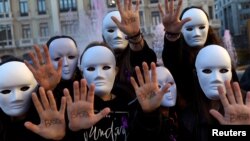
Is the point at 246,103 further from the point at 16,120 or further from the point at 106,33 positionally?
the point at 106,33

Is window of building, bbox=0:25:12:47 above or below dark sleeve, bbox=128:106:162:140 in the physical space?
above

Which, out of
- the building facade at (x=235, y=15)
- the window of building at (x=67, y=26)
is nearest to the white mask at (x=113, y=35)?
the window of building at (x=67, y=26)

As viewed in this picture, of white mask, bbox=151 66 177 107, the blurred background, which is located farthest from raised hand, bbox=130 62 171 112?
the blurred background

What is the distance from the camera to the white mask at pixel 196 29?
2898mm

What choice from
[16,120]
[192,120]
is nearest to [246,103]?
[192,120]

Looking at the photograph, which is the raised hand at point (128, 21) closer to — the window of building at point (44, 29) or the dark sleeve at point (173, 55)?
the dark sleeve at point (173, 55)

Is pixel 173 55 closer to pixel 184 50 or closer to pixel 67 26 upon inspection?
pixel 184 50

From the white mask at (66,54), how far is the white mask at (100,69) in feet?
1.05

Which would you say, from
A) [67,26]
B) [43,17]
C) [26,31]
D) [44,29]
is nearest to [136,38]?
[67,26]

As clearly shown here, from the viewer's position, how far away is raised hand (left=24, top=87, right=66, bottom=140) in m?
2.03

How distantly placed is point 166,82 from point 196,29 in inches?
20.8

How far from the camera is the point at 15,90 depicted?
89.9 inches

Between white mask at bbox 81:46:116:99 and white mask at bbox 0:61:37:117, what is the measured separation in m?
0.37

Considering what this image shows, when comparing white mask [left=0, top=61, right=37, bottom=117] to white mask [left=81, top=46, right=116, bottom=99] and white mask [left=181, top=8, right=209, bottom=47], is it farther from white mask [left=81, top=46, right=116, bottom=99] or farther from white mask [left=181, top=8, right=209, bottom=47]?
white mask [left=181, top=8, right=209, bottom=47]
